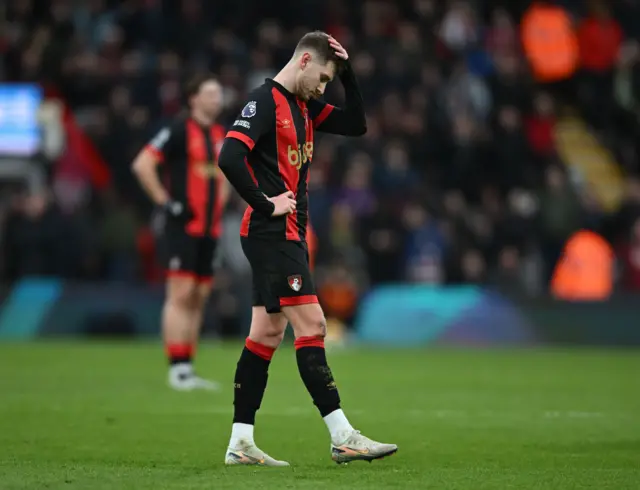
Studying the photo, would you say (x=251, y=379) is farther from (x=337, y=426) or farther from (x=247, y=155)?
(x=247, y=155)

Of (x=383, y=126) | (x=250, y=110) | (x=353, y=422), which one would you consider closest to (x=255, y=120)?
(x=250, y=110)

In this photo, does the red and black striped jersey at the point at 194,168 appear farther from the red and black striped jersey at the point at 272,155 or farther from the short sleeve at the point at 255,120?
the short sleeve at the point at 255,120

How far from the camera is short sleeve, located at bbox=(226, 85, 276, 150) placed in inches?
274

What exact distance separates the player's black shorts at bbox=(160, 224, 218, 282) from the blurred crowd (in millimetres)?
6932

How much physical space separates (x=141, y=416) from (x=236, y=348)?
27.2 feet

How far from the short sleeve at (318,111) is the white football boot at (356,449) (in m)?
1.80

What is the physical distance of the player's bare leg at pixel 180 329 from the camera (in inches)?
464

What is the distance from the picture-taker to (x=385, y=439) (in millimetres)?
8219

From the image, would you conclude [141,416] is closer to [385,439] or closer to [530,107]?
[385,439]

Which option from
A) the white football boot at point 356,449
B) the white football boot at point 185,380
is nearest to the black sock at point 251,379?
the white football boot at point 356,449

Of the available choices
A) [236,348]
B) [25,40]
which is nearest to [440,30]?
[25,40]

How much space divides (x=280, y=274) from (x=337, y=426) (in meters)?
0.85

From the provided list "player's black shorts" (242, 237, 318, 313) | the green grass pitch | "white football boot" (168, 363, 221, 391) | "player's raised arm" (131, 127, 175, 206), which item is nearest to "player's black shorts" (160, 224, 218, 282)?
"player's raised arm" (131, 127, 175, 206)

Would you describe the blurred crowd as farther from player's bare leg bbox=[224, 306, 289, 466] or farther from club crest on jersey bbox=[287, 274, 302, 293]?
club crest on jersey bbox=[287, 274, 302, 293]
